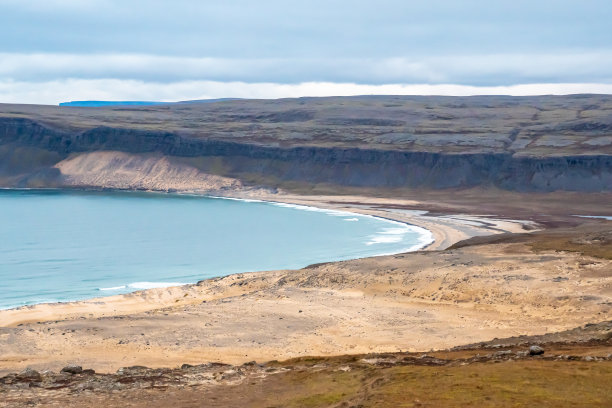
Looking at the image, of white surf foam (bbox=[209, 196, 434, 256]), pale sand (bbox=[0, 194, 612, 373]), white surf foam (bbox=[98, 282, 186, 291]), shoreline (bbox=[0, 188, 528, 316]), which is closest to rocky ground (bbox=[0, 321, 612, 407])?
pale sand (bbox=[0, 194, 612, 373])

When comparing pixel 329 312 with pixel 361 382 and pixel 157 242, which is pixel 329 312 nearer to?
pixel 361 382

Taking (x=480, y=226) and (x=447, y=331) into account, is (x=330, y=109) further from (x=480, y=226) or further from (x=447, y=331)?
(x=447, y=331)

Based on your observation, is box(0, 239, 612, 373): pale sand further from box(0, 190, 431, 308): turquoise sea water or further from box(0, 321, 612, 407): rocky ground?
box(0, 190, 431, 308): turquoise sea water

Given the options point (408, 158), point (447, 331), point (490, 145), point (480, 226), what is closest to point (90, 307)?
point (447, 331)

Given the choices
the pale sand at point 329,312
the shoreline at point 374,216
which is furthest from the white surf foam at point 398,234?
the pale sand at point 329,312

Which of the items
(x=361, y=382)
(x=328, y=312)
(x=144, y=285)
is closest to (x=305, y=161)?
(x=144, y=285)

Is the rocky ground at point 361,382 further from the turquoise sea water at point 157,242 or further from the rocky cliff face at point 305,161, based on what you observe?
the rocky cliff face at point 305,161

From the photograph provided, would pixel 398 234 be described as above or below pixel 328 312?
below
